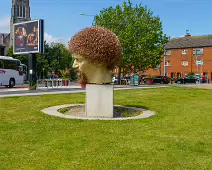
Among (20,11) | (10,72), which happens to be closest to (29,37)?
(10,72)

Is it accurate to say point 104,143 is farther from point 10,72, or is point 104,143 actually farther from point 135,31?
point 135,31

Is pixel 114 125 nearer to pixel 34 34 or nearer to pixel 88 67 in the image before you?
pixel 88 67

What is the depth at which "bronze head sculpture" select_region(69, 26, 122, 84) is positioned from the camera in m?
9.82

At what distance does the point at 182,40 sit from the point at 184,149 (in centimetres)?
6819

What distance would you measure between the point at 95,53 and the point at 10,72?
24.1m

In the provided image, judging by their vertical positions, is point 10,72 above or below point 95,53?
below

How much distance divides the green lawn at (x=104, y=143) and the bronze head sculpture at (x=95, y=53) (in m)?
1.97

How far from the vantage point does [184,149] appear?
617 cm

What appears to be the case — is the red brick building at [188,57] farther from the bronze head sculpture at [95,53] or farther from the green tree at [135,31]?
the bronze head sculpture at [95,53]

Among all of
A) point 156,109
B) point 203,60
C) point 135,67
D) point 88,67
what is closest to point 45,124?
point 88,67

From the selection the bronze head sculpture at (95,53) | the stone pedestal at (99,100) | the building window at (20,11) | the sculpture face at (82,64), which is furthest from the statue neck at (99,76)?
the building window at (20,11)

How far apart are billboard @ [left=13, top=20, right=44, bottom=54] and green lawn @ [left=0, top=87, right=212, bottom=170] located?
16.4 meters

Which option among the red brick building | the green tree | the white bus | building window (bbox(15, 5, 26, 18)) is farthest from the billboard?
building window (bbox(15, 5, 26, 18))

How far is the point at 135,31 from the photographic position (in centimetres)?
3938
